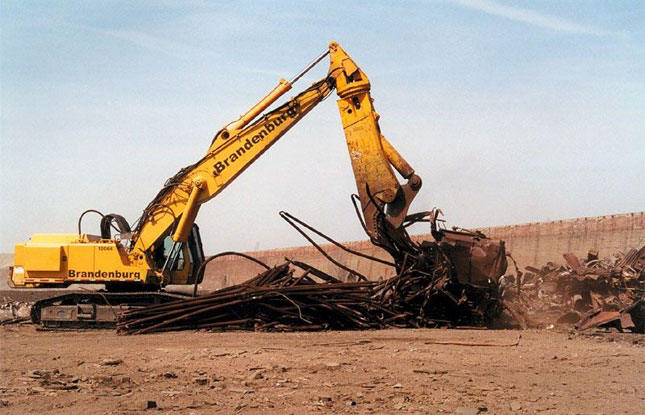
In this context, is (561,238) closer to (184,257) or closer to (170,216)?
(184,257)

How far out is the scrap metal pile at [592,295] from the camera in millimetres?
11945

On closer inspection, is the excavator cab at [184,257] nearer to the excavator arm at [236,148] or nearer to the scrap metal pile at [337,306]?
the excavator arm at [236,148]

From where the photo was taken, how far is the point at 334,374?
798 cm

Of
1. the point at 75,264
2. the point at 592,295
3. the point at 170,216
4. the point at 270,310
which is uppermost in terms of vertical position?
the point at 170,216

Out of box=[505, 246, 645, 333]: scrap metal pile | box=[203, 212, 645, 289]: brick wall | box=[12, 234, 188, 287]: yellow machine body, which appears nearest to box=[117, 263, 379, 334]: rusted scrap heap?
box=[12, 234, 188, 287]: yellow machine body

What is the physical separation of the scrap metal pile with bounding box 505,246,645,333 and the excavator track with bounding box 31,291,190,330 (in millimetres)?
6205

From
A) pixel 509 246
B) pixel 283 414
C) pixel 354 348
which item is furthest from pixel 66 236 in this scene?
pixel 509 246

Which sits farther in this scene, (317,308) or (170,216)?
(170,216)

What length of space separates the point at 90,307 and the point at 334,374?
725 centimetres

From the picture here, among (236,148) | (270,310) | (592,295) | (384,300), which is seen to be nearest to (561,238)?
(592,295)

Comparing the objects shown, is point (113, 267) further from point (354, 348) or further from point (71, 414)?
point (71, 414)

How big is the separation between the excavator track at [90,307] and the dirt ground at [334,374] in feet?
7.92

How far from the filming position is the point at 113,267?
547 inches

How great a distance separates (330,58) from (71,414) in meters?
8.38
